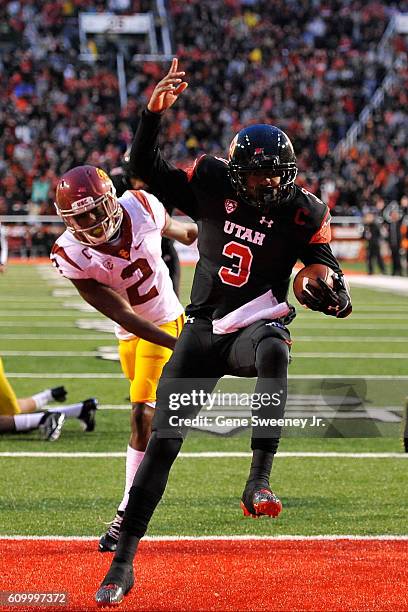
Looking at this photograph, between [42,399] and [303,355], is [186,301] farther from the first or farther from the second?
[42,399]

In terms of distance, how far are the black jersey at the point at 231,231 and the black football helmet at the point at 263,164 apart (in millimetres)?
59

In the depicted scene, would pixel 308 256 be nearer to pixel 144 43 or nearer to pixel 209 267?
pixel 209 267

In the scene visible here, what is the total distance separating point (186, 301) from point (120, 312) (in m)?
10.8

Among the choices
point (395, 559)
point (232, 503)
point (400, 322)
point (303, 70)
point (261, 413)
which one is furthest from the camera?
point (303, 70)

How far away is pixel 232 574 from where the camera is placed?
13.7 feet

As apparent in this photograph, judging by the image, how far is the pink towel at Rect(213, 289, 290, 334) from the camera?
13.4ft

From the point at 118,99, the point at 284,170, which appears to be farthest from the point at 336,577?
the point at 118,99

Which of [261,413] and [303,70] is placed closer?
[261,413]

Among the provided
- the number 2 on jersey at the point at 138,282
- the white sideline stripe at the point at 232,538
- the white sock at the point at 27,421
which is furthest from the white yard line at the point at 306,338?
the white sideline stripe at the point at 232,538

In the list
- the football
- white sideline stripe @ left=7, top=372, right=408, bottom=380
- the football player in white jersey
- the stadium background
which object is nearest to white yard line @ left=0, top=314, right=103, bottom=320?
the stadium background

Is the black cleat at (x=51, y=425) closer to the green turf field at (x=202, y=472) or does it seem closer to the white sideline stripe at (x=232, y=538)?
the green turf field at (x=202, y=472)

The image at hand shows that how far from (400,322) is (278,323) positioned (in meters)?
10.5

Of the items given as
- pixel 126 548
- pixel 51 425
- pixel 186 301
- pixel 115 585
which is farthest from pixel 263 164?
pixel 186 301

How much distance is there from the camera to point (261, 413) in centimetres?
400
